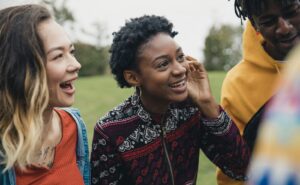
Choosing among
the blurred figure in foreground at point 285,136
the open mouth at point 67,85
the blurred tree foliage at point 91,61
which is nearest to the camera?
the blurred figure in foreground at point 285,136

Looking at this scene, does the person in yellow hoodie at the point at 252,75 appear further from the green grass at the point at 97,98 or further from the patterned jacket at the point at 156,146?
the green grass at the point at 97,98

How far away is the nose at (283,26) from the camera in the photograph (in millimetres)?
2186

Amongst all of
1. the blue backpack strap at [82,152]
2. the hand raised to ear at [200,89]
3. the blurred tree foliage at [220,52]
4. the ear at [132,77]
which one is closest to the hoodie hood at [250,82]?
the hand raised to ear at [200,89]

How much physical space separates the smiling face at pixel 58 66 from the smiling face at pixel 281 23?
0.93 metres

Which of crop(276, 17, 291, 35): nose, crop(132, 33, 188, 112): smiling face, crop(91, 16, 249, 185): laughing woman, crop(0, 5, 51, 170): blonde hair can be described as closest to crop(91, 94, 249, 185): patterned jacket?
crop(91, 16, 249, 185): laughing woman

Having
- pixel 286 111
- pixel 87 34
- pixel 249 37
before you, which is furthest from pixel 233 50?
pixel 286 111

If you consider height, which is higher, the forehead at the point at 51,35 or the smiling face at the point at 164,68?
the forehead at the point at 51,35

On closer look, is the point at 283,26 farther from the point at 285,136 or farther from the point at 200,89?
the point at 285,136

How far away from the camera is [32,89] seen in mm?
2371

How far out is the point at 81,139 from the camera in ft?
8.69

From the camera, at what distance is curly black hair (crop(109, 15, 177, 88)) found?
2.58 metres

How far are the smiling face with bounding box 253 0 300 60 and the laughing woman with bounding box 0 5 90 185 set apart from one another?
943 millimetres

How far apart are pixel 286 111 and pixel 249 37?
82.6 inches

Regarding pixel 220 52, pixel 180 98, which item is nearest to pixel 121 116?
pixel 180 98
